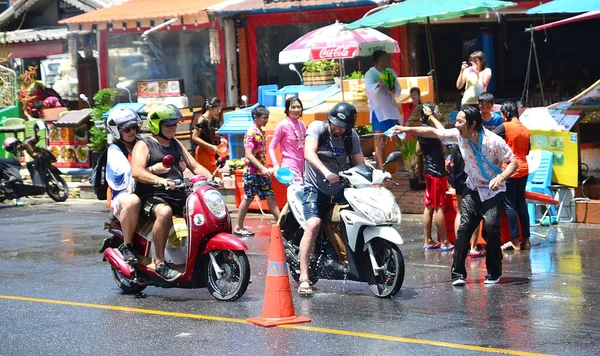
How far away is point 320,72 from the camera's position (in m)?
19.2

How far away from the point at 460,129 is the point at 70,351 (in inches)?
162

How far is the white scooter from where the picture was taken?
9258 mm

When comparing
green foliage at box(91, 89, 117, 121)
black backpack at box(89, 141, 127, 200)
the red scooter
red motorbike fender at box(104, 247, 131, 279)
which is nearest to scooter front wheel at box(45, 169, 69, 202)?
green foliage at box(91, 89, 117, 121)

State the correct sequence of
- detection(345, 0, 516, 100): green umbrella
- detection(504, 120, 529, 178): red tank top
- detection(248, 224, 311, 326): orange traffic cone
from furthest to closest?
detection(345, 0, 516, 100): green umbrella < detection(504, 120, 529, 178): red tank top < detection(248, 224, 311, 326): orange traffic cone

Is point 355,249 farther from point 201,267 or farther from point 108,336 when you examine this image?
point 108,336

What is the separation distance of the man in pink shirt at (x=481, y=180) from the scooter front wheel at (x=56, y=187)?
10417 millimetres

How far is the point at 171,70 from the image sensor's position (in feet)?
78.6

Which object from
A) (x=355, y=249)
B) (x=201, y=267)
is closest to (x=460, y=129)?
(x=355, y=249)

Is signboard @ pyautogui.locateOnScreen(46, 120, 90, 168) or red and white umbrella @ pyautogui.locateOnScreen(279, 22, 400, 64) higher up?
red and white umbrella @ pyautogui.locateOnScreen(279, 22, 400, 64)

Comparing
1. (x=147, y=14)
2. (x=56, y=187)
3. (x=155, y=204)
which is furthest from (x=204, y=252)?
(x=147, y=14)

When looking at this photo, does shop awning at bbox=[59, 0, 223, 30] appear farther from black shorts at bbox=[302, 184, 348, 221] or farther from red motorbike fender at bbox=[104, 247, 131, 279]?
black shorts at bbox=[302, 184, 348, 221]

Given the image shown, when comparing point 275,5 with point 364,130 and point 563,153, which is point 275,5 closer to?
point 364,130

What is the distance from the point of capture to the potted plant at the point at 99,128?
20594 mm

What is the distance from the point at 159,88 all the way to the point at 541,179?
34.9ft
